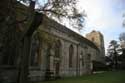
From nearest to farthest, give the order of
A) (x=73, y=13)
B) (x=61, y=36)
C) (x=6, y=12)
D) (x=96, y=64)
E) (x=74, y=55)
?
1. (x=6, y=12)
2. (x=73, y=13)
3. (x=61, y=36)
4. (x=74, y=55)
5. (x=96, y=64)

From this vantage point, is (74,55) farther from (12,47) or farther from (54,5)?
(54,5)

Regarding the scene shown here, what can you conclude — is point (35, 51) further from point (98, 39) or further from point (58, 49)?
point (98, 39)

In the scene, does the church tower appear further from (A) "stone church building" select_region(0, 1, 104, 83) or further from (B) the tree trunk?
(B) the tree trunk

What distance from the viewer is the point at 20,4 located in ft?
46.9

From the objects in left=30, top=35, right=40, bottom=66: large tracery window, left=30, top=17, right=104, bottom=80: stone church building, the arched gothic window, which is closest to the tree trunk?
left=30, top=17, right=104, bottom=80: stone church building

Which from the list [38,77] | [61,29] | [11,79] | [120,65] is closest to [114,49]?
[120,65]

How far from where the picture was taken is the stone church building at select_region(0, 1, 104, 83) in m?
17.3

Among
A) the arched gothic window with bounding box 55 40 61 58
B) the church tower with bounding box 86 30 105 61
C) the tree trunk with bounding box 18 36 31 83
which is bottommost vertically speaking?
the tree trunk with bounding box 18 36 31 83

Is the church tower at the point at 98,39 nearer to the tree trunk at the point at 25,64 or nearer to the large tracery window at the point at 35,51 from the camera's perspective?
the large tracery window at the point at 35,51

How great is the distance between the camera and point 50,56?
23953 mm

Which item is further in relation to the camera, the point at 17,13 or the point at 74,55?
the point at 74,55

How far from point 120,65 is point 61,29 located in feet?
129

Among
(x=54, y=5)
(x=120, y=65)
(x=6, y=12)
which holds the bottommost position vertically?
(x=120, y=65)

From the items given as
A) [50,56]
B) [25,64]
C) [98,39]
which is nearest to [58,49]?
[50,56]
